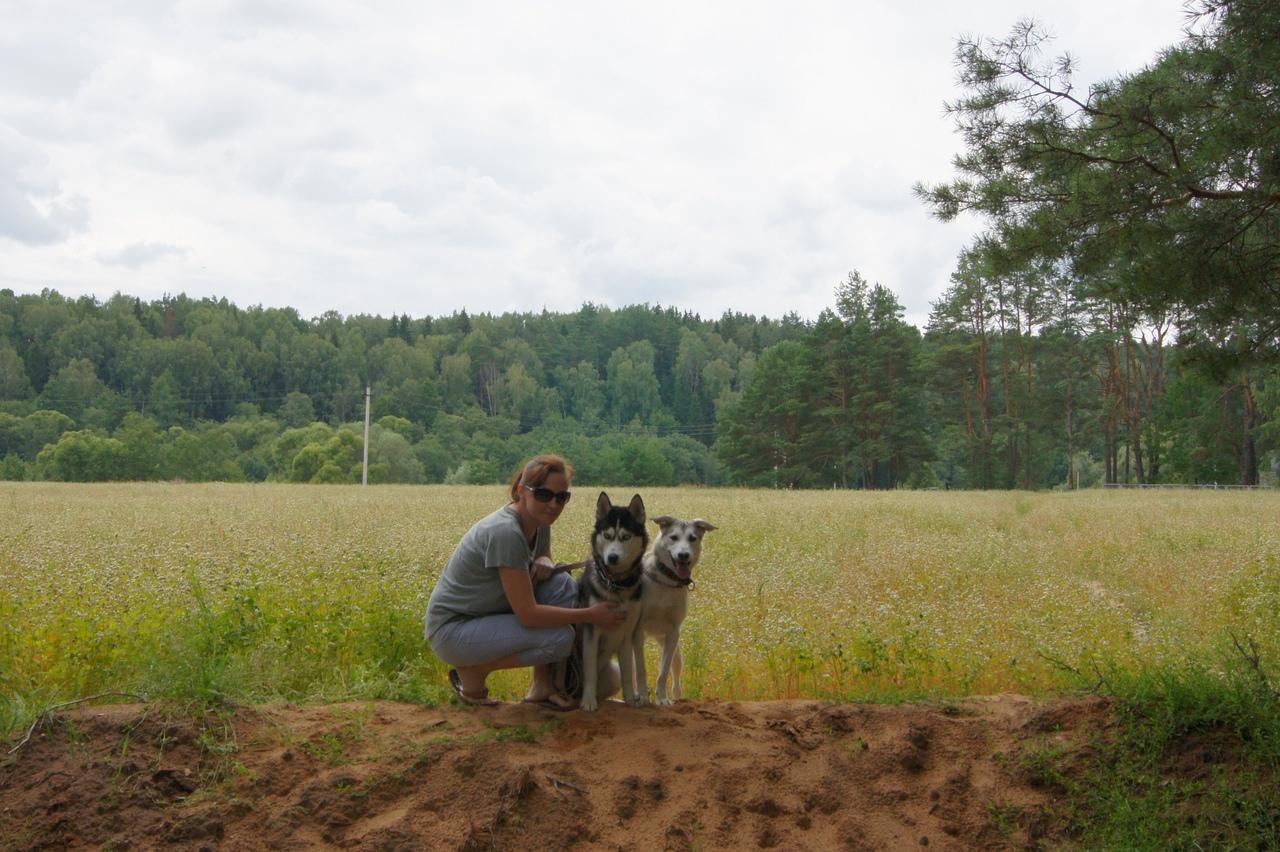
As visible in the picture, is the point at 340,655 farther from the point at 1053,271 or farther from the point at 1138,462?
the point at 1138,462

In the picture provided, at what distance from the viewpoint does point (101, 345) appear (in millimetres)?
94938

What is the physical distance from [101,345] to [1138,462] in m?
96.3

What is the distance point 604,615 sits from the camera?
5.79 metres

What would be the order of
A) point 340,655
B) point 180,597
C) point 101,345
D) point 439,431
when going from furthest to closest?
point 101,345 < point 439,431 < point 180,597 < point 340,655

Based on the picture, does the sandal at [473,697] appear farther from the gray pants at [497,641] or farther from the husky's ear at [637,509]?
the husky's ear at [637,509]

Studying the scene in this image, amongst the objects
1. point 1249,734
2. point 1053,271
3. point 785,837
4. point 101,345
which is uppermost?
point 101,345

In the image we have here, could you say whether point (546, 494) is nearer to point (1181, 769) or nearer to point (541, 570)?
point (541, 570)

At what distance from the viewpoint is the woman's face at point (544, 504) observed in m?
5.85

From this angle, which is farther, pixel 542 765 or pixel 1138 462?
pixel 1138 462

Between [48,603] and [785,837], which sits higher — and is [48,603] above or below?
above

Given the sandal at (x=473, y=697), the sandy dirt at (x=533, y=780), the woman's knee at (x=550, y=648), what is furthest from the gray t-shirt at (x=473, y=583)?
the sandy dirt at (x=533, y=780)

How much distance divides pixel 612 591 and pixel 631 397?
301 feet

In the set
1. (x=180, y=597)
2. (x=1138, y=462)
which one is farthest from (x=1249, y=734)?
(x=1138, y=462)

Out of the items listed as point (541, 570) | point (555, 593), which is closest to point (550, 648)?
point (555, 593)
